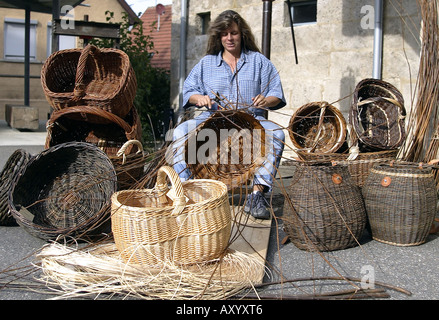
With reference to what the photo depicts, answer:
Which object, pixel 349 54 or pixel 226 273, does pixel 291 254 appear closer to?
pixel 226 273

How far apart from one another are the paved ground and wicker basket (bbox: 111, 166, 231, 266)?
0.31 metres

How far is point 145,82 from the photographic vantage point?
6988 mm

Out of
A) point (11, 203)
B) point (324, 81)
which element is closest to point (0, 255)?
point (11, 203)

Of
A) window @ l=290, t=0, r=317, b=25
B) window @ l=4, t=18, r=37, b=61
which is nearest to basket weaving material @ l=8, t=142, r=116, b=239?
window @ l=290, t=0, r=317, b=25

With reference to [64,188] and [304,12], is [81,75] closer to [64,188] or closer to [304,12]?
[64,188]

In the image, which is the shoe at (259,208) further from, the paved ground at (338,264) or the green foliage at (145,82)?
the green foliage at (145,82)

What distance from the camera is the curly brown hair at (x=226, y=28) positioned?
3.29 m

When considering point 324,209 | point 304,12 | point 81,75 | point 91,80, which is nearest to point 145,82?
point 304,12

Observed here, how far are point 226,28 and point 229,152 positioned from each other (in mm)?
922

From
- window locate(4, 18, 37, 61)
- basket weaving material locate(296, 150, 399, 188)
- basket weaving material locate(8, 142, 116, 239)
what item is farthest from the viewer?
window locate(4, 18, 37, 61)

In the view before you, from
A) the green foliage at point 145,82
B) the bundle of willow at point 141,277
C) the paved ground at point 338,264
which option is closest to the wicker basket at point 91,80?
the paved ground at point 338,264

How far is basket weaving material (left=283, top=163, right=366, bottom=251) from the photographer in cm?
238

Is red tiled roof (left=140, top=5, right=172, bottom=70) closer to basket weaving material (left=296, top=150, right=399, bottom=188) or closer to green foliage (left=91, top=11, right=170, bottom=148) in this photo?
green foliage (left=91, top=11, right=170, bottom=148)
